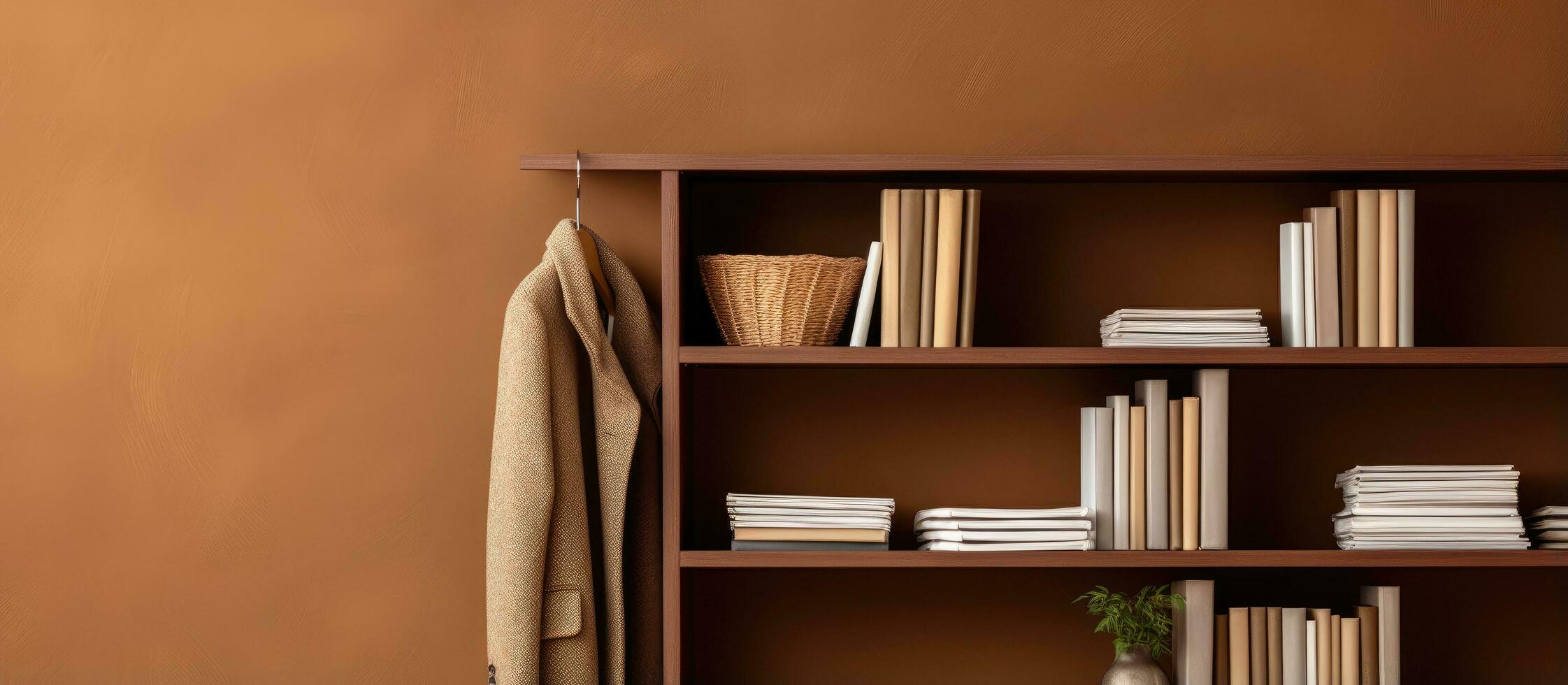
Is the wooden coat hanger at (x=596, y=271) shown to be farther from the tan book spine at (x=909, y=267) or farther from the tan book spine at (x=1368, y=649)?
the tan book spine at (x=1368, y=649)

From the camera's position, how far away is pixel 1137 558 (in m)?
2.01

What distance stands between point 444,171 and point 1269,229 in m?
1.61

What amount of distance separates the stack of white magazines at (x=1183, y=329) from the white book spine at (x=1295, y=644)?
1.55ft

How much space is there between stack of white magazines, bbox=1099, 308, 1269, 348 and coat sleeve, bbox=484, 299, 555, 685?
98cm

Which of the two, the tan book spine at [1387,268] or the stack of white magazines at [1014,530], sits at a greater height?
the tan book spine at [1387,268]

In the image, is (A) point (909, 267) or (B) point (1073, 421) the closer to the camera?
(A) point (909, 267)

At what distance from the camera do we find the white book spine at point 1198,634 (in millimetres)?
2066

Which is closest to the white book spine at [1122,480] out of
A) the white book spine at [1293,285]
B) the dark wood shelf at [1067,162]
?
the white book spine at [1293,285]

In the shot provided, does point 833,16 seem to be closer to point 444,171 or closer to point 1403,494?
point 444,171

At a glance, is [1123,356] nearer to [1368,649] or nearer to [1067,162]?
[1067,162]

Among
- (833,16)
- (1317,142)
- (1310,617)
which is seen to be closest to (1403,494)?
(1310,617)

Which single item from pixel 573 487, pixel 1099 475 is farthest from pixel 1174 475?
pixel 573 487

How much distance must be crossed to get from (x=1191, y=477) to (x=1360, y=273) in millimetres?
463

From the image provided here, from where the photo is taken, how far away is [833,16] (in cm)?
236
